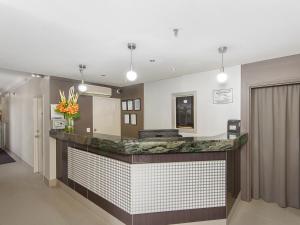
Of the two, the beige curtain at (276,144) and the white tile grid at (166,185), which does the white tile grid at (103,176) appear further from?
the beige curtain at (276,144)

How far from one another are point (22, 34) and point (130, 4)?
137 cm

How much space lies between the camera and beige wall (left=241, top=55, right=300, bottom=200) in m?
3.05

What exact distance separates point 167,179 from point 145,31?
168 centimetres

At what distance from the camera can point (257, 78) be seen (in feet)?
11.2

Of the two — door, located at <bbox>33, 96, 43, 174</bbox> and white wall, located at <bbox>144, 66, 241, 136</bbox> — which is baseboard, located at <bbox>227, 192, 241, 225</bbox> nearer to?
white wall, located at <bbox>144, 66, 241, 136</bbox>

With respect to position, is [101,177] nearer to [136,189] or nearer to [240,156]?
[136,189]

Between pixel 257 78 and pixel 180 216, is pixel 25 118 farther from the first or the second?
pixel 257 78

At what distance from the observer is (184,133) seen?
454cm

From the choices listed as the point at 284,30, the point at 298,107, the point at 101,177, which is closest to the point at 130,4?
the point at 284,30

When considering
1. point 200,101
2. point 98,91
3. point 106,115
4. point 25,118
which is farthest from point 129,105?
point 25,118

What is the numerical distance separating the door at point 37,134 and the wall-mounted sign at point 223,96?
13.5 feet

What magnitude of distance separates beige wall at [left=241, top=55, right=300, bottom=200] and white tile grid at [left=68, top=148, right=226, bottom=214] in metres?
1.20

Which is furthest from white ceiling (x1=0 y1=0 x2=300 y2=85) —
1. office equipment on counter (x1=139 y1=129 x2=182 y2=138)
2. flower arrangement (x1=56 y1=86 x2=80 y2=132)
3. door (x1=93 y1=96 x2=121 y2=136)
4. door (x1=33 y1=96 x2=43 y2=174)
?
door (x1=93 y1=96 x2=121 y2=136)

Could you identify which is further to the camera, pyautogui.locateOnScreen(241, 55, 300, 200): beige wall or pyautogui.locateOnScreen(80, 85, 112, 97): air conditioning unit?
pyautogui.locateOnScreen(80, 85, 112, 97): air conditioning unit
